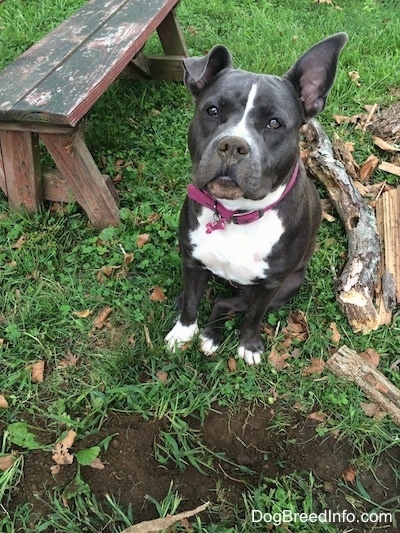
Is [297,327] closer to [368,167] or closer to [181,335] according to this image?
[181,335]

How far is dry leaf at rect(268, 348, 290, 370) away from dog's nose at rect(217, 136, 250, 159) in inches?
49.8

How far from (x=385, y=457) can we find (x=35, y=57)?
291cm

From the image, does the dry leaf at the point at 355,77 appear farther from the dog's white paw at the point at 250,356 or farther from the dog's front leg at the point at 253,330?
the dog's white paw at the point at 250,356

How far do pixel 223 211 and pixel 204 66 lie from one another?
58 centimetres

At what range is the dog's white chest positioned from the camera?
7.25ft

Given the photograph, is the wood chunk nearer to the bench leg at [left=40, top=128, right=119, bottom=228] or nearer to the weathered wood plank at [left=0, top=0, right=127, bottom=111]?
the bench leg at [left=40, top=128, right=119, bottom=228]

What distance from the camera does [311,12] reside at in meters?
5.40

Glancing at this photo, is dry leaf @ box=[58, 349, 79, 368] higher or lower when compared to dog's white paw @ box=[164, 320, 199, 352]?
higher

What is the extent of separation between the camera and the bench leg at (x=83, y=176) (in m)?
2.88

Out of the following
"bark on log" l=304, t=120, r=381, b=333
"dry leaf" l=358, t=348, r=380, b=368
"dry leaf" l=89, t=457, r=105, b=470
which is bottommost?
"dry leaf" l=358, t=348, r=380, b=368

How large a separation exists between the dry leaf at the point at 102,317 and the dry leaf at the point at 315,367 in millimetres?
1104

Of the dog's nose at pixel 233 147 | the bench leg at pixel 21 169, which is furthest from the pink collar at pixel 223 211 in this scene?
the bench leg at pixel 21 169

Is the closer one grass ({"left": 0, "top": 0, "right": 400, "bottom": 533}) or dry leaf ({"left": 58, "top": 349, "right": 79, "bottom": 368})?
grass ({"left": 0, "top": 0, "right": 400, "bottom": 533})

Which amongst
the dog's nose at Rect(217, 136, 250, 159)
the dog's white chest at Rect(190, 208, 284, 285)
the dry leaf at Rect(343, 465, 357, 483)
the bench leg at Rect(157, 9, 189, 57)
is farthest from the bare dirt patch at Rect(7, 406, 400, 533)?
the bench leg at Rect(157, 9, 189, 57)
